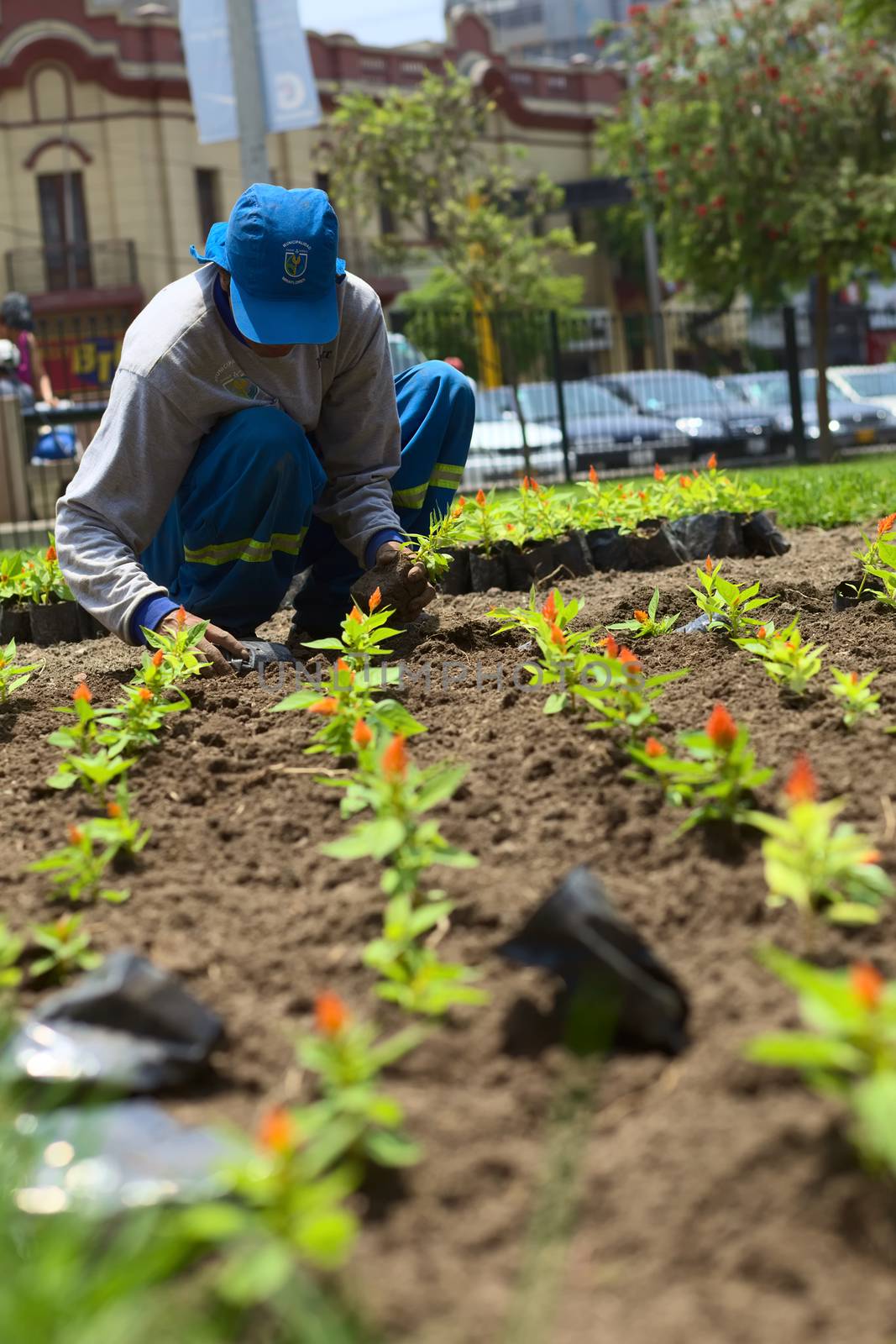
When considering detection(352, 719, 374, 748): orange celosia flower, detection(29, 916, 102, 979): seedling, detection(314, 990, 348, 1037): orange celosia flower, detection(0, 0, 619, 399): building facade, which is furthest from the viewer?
detection(0, 0, 619, 399): building facade

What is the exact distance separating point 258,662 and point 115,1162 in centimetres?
221

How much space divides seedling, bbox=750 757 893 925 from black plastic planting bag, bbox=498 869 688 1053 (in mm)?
189

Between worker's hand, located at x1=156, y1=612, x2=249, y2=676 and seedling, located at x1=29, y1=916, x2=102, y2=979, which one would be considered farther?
worker's hand, located at x1=156, y1=612, x2=249, y2=676

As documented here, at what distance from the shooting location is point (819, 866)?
176 cm

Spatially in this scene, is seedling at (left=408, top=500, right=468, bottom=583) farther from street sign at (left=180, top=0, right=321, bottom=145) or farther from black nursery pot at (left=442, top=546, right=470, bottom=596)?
street sign at (left=180, top=0, right=321, bottom=145)

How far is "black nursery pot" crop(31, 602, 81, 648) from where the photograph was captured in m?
5.01

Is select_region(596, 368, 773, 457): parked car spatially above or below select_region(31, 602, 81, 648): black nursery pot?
above

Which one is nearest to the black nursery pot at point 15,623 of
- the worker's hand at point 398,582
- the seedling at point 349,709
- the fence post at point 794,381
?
the worker's hand at point 398,582

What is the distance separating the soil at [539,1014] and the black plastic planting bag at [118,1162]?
0.10 meters

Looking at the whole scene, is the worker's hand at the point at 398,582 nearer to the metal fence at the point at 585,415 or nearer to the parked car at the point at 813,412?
the metal fence at the point at 585,415

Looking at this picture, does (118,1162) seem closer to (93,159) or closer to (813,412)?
(813,412)

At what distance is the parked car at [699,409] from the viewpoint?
15.8 metres

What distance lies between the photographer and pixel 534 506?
17.2ft

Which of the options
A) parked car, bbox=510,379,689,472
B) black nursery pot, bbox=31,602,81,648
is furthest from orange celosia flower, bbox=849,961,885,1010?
parked car, bbox=510,379,689,472
